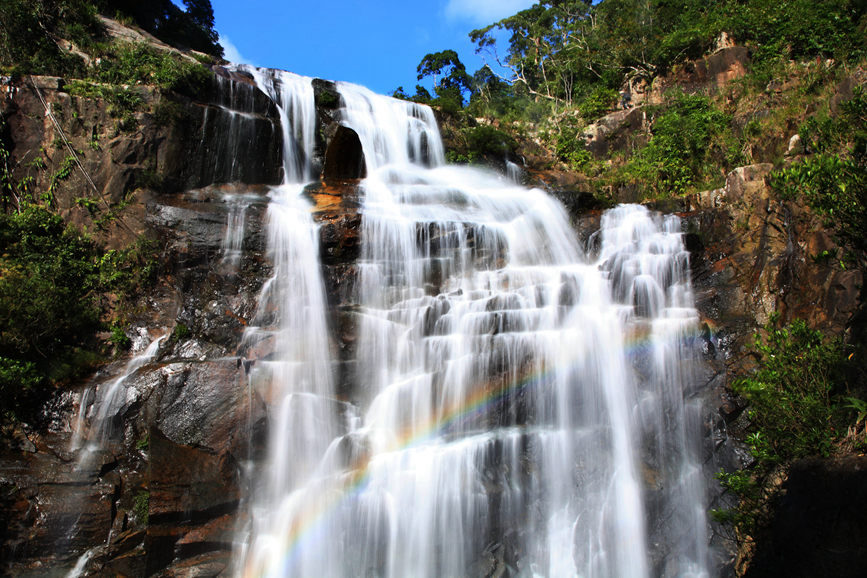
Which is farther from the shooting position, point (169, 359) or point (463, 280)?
point (463, 280)

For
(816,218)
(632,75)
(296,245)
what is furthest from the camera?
(632,75)

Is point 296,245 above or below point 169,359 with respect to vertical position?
above

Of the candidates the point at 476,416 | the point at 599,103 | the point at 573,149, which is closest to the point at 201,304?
the point at 476,416

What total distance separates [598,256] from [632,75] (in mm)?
12643

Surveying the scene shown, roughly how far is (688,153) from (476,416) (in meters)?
11.3

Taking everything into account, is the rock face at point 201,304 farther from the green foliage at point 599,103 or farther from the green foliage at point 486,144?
the green foliage at point 599,103

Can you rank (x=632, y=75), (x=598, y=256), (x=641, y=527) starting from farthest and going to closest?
(x=632, y=75) → (x=598, y=256) → (x=641, y=527)

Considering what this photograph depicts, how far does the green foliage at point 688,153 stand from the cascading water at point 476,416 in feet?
13.3

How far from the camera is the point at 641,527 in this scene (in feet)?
25.1

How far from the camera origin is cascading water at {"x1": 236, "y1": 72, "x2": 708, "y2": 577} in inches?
299

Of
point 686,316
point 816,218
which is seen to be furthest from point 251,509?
point 816,218

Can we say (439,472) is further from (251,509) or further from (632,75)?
(632,75)

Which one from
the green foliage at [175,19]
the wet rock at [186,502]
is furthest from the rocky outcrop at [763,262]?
the green foliage at [175,19]

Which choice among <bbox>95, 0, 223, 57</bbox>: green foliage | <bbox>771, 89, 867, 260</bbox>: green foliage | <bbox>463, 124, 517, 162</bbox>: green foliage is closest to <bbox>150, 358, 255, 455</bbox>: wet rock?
<bbox>771, 89, 867, 260</bbox>: green foliage
